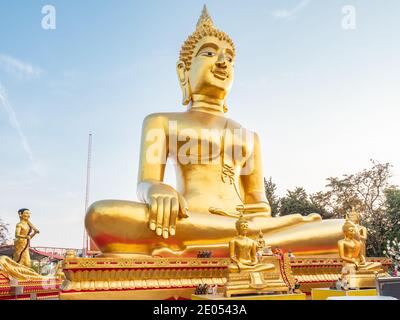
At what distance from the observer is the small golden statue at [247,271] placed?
4586 millimetres

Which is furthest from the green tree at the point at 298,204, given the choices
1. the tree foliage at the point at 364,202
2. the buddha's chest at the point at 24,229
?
the buddha's chest at the point at 24,229

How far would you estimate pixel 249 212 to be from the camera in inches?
293

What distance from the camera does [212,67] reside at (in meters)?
7.89

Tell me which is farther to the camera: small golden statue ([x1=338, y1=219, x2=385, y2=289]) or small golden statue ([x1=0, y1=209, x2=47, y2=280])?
small golden statue ([x1=0, y1=209, x2=47, y2=280])

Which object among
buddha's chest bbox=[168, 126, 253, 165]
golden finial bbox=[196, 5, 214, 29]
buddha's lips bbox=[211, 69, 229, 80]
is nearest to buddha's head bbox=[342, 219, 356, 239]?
buddha's chest bbox=[168, 126, 253, 165]

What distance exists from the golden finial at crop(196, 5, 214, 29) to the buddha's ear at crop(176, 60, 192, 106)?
2.95ft

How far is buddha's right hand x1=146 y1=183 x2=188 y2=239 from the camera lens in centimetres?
589

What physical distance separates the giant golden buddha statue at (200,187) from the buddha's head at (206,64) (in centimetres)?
2

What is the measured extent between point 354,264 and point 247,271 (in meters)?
1.70

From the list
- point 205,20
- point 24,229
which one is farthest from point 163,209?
point 205,20

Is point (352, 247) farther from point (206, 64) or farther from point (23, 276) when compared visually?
point (23, 276)

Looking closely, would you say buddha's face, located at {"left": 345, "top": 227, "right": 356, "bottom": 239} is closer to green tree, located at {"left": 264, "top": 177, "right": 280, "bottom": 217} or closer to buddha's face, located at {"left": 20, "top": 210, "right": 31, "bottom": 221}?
buddha's face, located at {"left": 20, "top": 210, "right": 31, "bottom": 221}
